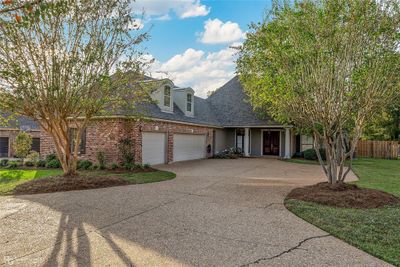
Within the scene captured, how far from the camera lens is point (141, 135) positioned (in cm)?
1437

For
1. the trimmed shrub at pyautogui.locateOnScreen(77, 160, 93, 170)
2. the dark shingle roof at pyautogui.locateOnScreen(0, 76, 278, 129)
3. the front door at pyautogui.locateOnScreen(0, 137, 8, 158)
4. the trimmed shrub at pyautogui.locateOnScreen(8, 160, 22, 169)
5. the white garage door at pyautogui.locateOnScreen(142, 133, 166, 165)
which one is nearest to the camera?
the trimmed shrub at pyautogui.locateOnScreen(77, 160, 93, 170)

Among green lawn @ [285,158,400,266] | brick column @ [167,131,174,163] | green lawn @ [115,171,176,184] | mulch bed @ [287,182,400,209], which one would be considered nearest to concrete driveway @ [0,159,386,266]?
green lawn @ [285,158,400,266]

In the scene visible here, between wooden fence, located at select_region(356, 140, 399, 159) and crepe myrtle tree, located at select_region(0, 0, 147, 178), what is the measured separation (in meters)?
23.2

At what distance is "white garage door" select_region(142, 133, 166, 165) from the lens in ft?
48.6

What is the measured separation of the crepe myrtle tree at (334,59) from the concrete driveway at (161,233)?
292cm

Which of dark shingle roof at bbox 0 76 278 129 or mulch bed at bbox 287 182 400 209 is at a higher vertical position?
dark shingle roof at bbox 0 76 278 129

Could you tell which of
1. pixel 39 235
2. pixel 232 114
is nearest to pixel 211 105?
pixel 232 114

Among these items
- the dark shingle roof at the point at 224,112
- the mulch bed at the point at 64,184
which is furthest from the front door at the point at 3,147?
the mulch bed at the point at 64,184

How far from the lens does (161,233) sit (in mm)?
4777

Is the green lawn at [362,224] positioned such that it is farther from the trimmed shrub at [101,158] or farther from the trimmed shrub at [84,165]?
the trimmed shrub at [84,165]

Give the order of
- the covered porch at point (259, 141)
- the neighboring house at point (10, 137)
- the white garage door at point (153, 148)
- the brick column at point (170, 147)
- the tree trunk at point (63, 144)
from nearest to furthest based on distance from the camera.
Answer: the tree trunk at point (63, 144), the white garage door at point (153, 148), the brick column at point (170, 147), the neighboring house at point (10, 137), the covered porch at point (259, 141)

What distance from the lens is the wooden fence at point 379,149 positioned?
24438mm

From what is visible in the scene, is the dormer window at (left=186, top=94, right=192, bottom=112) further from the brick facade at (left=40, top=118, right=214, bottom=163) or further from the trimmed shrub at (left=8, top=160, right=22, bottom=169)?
the trimmed shrub at (left=8, top=160, right=22, bottom=169)

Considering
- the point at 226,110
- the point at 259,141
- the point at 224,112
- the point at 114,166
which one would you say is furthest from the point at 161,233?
the point at 226,110
